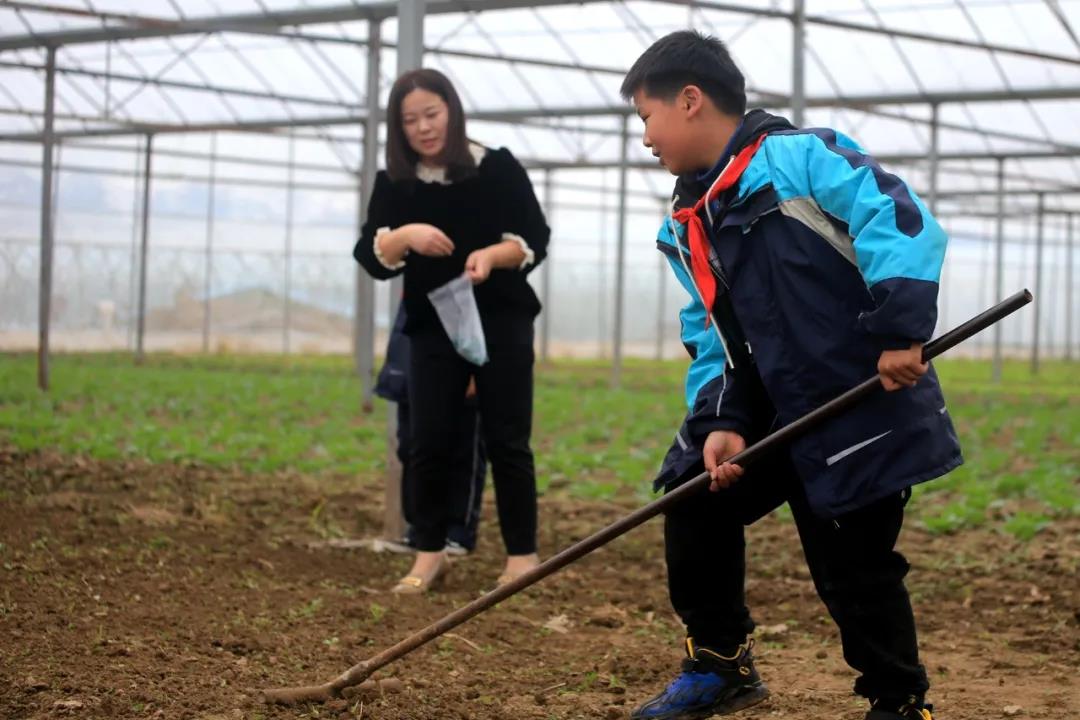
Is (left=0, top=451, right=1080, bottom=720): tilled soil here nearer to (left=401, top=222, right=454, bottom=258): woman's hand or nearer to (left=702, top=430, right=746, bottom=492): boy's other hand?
(left=702, top=430, right=746, bottom=492): boy's other hand

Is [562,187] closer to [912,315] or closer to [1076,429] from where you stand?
[1076,429]

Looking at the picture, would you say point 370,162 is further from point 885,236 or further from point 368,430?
point 885,236

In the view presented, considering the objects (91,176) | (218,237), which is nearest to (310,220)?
(218,237)

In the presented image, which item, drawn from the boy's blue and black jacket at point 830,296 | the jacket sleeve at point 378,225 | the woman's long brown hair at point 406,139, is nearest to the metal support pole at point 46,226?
the jacket sleeve at point 378,225

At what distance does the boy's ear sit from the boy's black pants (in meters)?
0.77

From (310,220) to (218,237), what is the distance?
1.93 meters

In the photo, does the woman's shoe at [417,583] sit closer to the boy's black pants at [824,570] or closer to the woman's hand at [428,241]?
the woman's hand at [428,241]

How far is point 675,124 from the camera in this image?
2871mm

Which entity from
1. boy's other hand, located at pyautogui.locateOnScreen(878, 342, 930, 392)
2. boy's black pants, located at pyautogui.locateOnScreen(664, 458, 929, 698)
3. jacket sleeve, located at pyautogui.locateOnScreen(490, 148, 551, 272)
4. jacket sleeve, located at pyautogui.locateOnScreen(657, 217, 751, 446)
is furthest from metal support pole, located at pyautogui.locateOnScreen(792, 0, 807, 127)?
boy's other hand, located at pyautogui.locateOnScreen(878, 342, 930, 392)

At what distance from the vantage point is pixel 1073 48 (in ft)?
49.9

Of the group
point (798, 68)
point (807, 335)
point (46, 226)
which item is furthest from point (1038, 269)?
point (807, 335)

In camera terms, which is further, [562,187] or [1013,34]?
[562,187]

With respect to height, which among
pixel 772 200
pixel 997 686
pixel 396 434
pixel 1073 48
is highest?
pixel 1073 48

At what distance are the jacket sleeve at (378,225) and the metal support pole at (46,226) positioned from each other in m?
8.93
